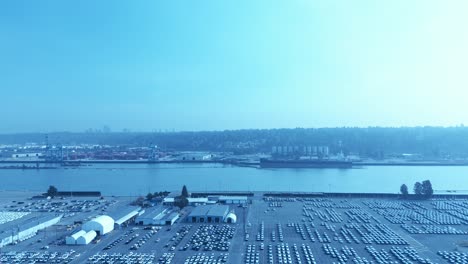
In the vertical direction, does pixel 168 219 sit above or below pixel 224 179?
below

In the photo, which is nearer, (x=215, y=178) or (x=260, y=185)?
(x=260, y=185)

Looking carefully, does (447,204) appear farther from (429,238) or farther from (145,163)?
(145,163)

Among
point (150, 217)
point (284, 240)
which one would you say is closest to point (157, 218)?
point (150, 217)

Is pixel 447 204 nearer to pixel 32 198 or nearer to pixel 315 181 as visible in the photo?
pixel 315 181

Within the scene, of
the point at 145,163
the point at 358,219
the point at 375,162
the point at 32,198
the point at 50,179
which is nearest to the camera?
the point at 358,219

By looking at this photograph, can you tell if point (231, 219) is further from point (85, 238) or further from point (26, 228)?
point (26, 228)

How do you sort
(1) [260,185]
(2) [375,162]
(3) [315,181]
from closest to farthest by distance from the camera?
1. (1) [260,185]
2. (3) [315,181]
3. (2) [375,162]

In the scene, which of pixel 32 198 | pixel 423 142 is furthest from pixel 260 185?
pixel 423 142
